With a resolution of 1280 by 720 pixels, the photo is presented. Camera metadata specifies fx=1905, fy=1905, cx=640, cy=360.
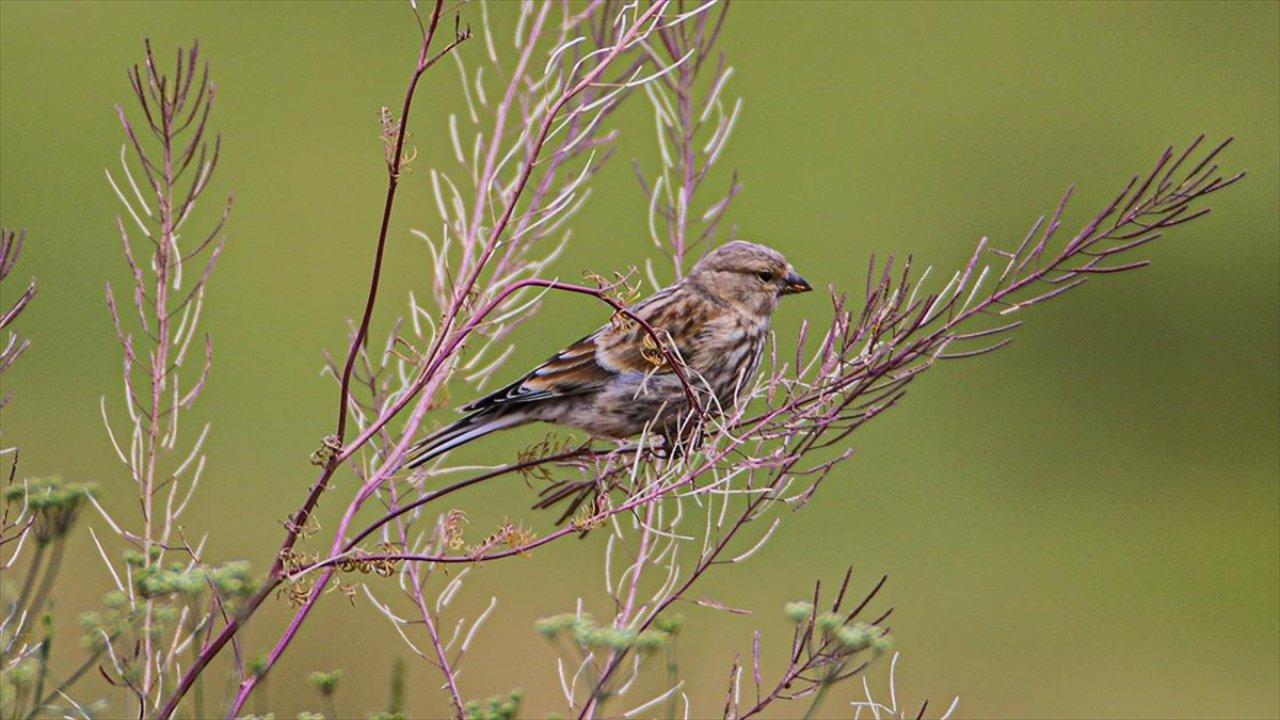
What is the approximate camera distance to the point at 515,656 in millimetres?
9812

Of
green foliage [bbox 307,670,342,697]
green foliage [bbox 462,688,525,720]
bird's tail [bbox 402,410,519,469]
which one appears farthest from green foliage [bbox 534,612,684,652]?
bird's tail [bbox 402,410,519,469]

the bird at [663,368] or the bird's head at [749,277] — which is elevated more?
the bird's head at [749,277]

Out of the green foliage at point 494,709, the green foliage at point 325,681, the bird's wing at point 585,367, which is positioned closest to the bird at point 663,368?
the bird's wing at point 585,367

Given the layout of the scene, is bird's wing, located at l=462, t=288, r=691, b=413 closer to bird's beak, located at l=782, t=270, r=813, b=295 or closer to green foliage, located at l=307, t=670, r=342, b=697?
bird's beak, located at l=782, t=270, r=813, b=295

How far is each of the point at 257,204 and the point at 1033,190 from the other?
5851 mm

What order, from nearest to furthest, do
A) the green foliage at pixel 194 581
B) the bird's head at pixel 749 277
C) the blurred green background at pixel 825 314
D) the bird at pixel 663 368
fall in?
the green foliage at pixel 194 581 < the bird at pixel 663 368 < the bird's head at pixel 749 277 < the blurred green background at pixel 825 314

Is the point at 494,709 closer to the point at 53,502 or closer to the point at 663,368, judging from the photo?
the point at 53,502

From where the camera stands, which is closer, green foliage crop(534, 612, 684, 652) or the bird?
green foliage crop(534, 612, 684, 652)

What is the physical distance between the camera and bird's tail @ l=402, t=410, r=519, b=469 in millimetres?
3548

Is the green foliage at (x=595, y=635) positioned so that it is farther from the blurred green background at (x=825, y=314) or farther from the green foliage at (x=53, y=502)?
the blurred green background at (x=825, y=314)

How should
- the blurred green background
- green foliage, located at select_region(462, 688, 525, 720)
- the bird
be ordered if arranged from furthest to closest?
the blurred green background, the bird, green foliage, located at select_region(462, 688, 525, 720)

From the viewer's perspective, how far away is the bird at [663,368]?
14.8ft

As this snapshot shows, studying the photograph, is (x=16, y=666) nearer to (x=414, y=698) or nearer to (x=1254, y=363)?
(x=414, y=698)

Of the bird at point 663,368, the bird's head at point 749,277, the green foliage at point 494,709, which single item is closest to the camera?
the green foliage at point 494,709
